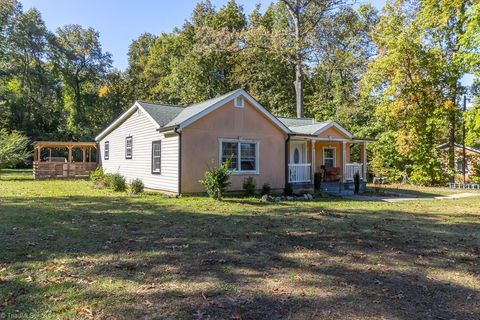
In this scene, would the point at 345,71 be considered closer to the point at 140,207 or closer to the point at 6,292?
the point at 140,207

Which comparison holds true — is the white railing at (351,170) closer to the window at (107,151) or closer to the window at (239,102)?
the window at (239,102)

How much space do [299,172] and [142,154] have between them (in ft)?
24.3

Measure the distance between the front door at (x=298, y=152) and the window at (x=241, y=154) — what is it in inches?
121

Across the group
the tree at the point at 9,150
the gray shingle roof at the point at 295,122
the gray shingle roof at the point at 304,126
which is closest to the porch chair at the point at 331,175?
the gray shingle roof at the point at 304,126

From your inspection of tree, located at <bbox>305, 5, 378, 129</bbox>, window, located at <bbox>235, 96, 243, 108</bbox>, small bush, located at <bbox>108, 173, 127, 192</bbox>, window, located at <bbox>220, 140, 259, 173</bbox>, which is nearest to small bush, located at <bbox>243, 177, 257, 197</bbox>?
window, located at <bbox>220, 140, 259, 173</bbox>

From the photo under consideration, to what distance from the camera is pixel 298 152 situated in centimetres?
1786

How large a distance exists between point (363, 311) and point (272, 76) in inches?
1205

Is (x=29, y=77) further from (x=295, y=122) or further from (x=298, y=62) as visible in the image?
(x=295, y=122)

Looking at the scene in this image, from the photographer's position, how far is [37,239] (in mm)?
6230

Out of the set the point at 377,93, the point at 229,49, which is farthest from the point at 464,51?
the point at 229,49

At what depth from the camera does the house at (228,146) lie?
44.9ft

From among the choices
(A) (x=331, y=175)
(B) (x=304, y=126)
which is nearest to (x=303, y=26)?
(B) (x=304, y=126)

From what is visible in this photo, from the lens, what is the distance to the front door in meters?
17.5

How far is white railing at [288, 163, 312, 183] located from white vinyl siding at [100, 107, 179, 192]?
5.35 metres
